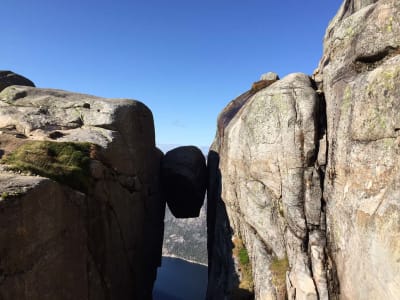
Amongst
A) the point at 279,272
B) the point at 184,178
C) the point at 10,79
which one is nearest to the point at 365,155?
the point at 279,272

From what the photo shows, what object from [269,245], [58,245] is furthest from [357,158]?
[58,245]

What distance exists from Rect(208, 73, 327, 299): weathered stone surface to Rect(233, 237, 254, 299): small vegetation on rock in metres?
0.51

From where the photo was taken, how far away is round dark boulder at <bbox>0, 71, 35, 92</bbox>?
28.3m

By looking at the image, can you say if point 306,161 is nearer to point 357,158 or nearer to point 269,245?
point 357,158

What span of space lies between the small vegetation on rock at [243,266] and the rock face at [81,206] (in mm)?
7780

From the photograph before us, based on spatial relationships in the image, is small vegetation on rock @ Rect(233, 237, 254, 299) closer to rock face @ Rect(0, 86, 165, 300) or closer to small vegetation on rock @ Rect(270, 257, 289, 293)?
small vegetation on rock @ Rect(270, 257, 289, 293)

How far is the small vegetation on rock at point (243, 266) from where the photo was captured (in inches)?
690

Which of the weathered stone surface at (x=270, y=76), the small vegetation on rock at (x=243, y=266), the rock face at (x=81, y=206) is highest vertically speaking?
the weathered stone surface at (x=270, y=76)

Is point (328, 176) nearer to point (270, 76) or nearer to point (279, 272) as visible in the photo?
point (279, 272)

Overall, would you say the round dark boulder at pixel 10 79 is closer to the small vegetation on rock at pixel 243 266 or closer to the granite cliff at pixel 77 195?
the granite cliff at pixel 77 195

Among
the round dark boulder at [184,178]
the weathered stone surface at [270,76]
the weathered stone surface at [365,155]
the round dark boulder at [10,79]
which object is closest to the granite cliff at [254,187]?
the weathered stone surface at [365,155]

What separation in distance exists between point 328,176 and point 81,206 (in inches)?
498

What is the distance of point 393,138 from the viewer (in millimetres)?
10172

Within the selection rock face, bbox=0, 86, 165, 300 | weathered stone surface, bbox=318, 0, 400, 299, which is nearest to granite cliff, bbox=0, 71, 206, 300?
rock face, bbox=0, 86, 165, 300
